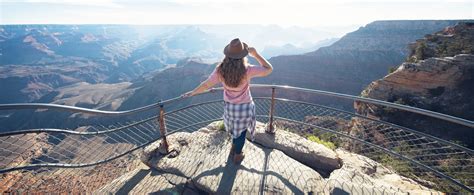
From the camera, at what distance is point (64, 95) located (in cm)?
11869

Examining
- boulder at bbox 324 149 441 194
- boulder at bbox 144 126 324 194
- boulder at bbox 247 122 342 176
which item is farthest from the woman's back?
Answer: boulder at bbox 324 149 441 194

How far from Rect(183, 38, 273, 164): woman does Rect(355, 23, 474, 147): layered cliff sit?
1364cm

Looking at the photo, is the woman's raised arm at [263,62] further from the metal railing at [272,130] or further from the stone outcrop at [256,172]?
the stone outcrop at [256,172]

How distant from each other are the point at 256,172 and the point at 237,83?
1384 mm

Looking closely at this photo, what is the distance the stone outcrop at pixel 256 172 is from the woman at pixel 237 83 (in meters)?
0.39

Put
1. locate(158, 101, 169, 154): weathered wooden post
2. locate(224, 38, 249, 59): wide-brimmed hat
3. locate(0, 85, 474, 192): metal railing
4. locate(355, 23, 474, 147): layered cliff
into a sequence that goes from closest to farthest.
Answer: locate(224, 38, 249, 59): wide-brimmed hat → locate(0, 85, 474, 192): metal railing → locate(158, 101, 169, 154): weathered wooden post → locate(355, 23, 474, 147): layered cliff

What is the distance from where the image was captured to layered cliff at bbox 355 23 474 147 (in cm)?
1369

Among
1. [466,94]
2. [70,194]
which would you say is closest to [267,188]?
[70,194]

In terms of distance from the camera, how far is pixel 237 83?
313 centimetres

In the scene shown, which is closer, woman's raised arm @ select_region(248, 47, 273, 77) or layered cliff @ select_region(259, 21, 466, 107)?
woman's raised arm @ select_region(248, 47, 273, 77)

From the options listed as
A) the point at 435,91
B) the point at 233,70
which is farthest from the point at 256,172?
the point at 435,91

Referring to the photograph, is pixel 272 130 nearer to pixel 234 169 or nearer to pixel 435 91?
pixel 234 169

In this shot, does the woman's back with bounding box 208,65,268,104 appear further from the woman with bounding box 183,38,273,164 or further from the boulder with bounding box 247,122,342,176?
the boulder with bounding box 247,122,342,176

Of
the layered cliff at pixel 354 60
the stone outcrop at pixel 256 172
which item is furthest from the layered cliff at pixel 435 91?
the layered cliff at pixel 354 60
